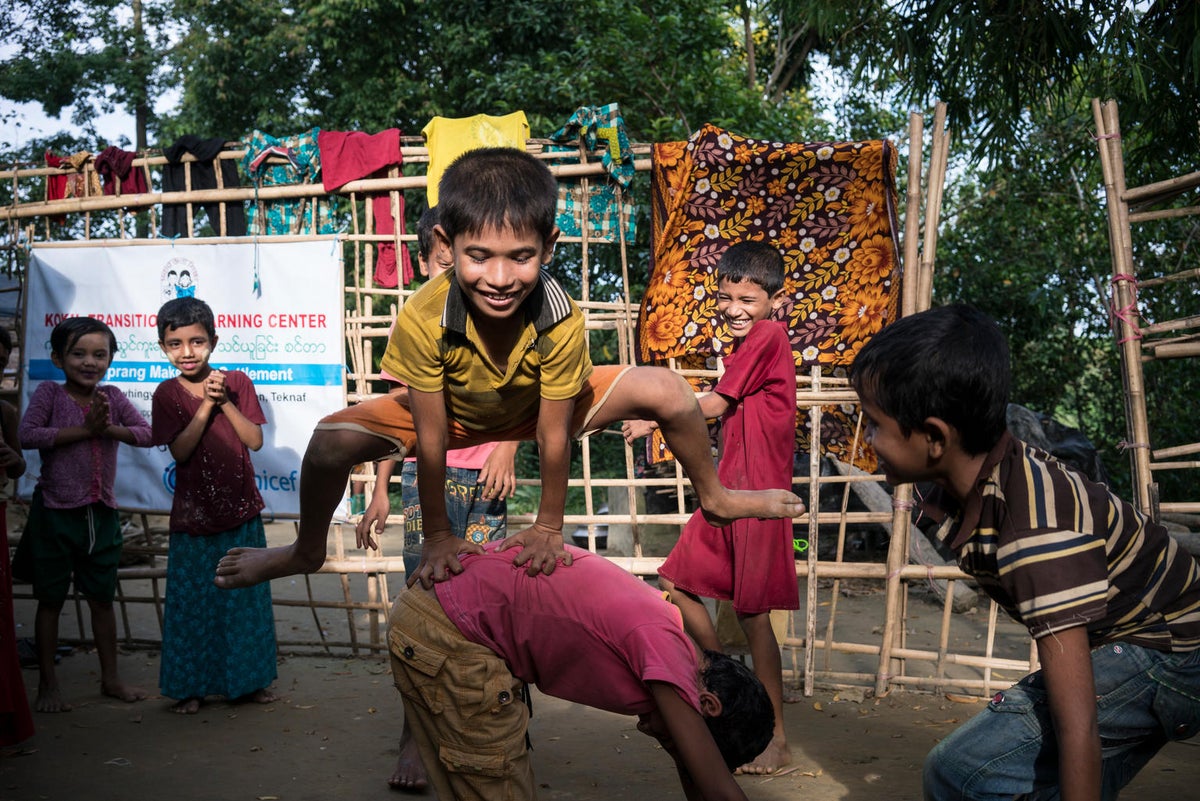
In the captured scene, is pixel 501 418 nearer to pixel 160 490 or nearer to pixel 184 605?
pixel 184 605

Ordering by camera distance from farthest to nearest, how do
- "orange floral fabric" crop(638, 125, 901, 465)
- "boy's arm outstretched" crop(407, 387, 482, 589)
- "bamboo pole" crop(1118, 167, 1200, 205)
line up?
"orange floral fabric" crop(638, 125, 901, 465) → "bamboo pole" crop(1118, 167, 1200, 205) → "boy's arm outstretched" crop(407, 387, 482, 589)

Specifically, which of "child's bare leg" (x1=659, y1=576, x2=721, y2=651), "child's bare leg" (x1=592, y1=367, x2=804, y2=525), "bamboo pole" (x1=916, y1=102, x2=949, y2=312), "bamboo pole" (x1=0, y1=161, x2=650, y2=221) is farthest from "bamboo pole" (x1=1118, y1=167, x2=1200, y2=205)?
"child's bare leg" (x1=592, y1=367, x2=804, y2=525)

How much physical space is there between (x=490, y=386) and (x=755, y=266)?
1.61 metres

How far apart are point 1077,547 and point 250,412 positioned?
12.2 ft

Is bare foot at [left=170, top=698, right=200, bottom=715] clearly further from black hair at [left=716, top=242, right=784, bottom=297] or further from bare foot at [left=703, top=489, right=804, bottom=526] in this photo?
black hair at [left=716, top=242, right=784, bottom=297]

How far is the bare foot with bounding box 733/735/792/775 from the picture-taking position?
3.60 metres

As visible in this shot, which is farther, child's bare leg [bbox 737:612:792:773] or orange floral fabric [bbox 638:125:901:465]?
orange floral fabric [bbox 638:125:901:465]

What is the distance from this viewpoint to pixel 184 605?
450cm

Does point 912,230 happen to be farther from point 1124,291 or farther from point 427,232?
point 427,232

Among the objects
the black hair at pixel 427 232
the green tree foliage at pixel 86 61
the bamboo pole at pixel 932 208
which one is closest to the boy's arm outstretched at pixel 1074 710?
the black hair at pixel 427 232

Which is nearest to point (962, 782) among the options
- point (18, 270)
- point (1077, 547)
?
point (1077, 547)

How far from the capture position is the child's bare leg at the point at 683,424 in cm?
265

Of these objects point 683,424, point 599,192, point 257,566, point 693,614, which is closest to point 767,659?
point 693,614

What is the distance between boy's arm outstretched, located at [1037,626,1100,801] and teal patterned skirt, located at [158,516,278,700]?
11.8 feet
